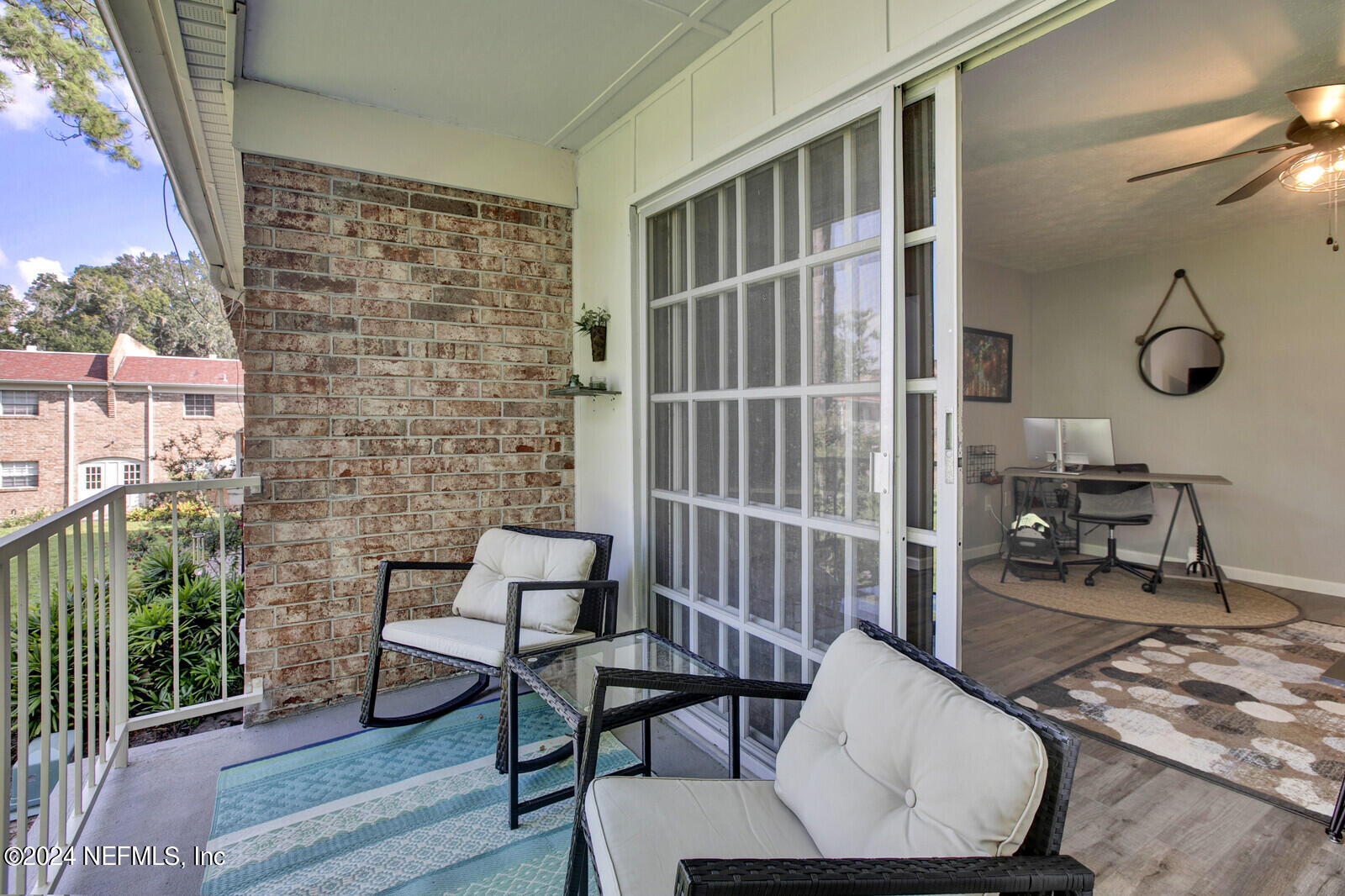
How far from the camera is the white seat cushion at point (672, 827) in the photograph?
1161mm

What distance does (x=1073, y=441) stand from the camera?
509 cm

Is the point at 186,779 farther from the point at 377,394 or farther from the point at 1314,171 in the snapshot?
the point at 1314,171

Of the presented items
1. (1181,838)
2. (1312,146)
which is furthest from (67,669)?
(1312,146)

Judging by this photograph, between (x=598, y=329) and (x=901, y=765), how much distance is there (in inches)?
91.6

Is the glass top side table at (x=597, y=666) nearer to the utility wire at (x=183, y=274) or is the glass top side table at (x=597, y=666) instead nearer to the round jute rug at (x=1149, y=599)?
the utility wire at (x=183, y=274)

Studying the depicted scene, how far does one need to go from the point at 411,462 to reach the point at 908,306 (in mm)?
2302

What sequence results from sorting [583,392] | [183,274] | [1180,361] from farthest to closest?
[1180,361]
[183,274]
[583,392]

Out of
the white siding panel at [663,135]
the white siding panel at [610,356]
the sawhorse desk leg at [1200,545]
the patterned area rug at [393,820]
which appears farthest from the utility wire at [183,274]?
the sawhorse desk leg at [1200,545]

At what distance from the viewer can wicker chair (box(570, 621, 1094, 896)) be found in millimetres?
930

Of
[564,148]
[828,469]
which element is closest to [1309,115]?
[828,469]

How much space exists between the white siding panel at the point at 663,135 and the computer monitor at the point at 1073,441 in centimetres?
399

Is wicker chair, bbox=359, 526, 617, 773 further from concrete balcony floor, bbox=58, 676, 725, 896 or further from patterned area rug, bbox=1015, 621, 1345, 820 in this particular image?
patterned area rug, bbox=1015, 621, 1345, 820

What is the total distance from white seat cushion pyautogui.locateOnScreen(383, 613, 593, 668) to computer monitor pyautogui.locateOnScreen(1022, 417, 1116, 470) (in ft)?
14.0

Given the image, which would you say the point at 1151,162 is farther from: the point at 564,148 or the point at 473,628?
the point at 473,628
